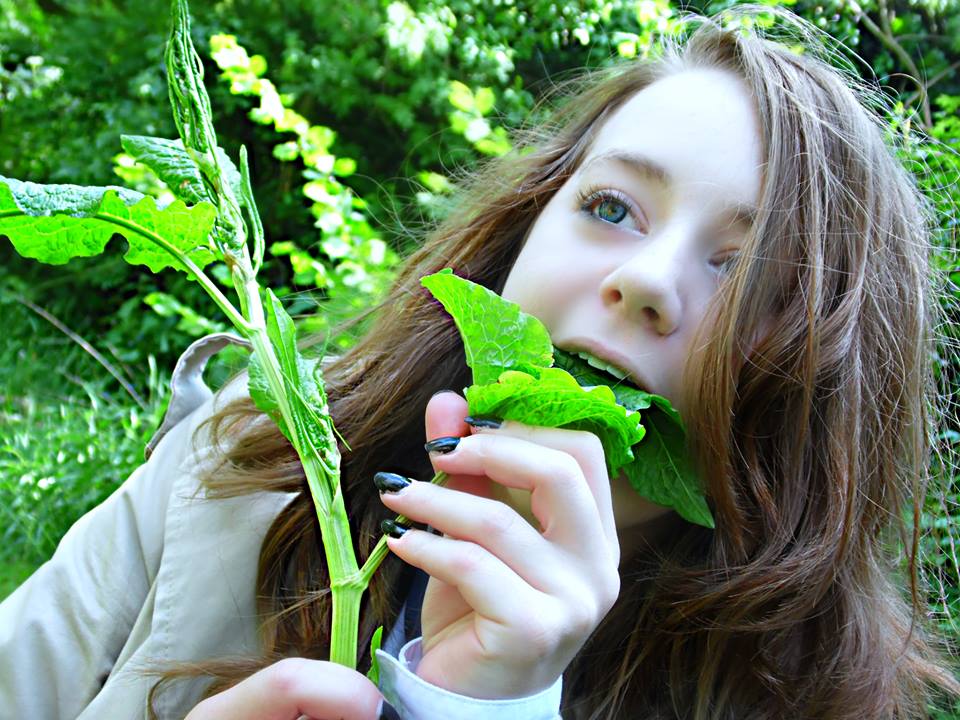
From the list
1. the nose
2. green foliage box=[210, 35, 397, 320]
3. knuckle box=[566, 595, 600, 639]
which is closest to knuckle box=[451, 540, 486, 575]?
knuckle box=[566, 595, 600, 639]

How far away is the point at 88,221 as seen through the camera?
32.5 inches

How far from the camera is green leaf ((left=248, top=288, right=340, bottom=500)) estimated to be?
84cm

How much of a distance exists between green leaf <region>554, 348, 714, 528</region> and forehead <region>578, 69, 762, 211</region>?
0.99 ft

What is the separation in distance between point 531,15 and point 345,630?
12.4ft

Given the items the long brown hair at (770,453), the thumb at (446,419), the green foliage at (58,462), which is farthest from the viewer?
the green foliage at (58,462)

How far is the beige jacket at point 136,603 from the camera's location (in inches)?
52.0

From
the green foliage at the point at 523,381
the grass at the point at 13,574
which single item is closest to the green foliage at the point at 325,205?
the grass at the point at 13,574

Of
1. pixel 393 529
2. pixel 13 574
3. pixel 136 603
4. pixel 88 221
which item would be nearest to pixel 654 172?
pixel 393 529

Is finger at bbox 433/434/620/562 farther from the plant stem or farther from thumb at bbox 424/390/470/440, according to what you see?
the plant stem

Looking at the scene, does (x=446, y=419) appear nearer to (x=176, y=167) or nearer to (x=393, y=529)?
(x=393, y=529)

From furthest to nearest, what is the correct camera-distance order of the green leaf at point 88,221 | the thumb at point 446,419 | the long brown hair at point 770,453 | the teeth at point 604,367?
the long brown hair at point 770,453 < the teeth at point 604,367 < the thumb at point 446,419 < the green leaf at point 88,221

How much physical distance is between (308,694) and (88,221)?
0.52 meters

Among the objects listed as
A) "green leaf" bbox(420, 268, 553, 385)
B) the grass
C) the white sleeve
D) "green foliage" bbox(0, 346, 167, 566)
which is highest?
"green leaf" bbox(420, 268, 553, 385)

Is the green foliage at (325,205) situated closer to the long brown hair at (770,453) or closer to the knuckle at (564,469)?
the long brown hair at (770,453)
